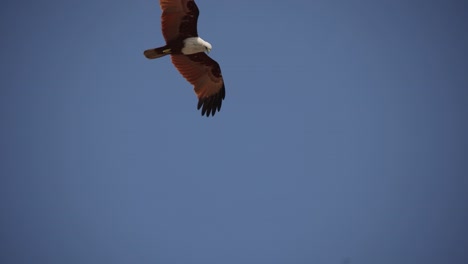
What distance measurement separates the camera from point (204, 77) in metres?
11.1

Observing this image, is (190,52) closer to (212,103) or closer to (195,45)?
(195,45)

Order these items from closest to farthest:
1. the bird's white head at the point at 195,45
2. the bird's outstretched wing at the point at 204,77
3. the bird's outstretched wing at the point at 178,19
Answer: the bird's outstretched wing at the point at 178,19 → the bird's white head at the point at 195,45 → the bird's outstretched wing at the point at 204,77

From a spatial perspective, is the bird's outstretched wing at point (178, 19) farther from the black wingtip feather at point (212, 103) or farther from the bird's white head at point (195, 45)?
the black wingtip feather at point (212, 103)

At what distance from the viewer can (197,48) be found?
33.0 feet

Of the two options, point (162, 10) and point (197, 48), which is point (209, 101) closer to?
point (197, 48)

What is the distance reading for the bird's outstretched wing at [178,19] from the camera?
381 inches

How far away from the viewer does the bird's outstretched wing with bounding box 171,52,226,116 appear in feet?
35.4

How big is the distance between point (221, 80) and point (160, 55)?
75.6 inches

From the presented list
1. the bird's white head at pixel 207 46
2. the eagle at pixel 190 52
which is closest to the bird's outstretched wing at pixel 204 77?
the eagle at pixel 190 52

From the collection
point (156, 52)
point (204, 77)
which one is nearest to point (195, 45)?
point (156, 52)

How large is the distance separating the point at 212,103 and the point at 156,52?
2117 millimetres

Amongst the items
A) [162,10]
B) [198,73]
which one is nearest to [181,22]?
[162,10]

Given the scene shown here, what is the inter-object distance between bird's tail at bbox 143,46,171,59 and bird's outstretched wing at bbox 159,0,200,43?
255 mm

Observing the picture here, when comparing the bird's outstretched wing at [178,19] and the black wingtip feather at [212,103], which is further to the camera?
the black wingtip feather at [212,103]
